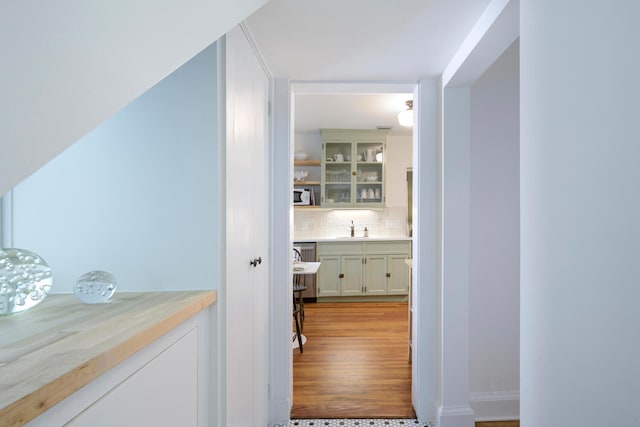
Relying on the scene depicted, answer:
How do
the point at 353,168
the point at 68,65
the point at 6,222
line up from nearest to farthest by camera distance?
the point at 68,65 → the point at 6,222 → the point at 353,168

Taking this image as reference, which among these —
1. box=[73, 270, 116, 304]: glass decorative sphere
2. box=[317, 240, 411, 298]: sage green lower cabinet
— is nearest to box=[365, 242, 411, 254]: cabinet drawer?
box=[317, 240, 411, 298]: sage green lower cabinet

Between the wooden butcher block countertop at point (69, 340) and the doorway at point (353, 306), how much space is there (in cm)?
172

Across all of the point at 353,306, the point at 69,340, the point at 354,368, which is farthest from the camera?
the point at 353,306

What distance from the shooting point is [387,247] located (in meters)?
5.07

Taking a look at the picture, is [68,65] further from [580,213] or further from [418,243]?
[418,243]

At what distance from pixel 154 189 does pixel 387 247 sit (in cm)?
416

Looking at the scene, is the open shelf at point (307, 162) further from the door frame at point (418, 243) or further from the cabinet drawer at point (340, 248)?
the door frame at point (418, 243)

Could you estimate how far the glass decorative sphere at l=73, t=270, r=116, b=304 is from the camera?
103 centimetres

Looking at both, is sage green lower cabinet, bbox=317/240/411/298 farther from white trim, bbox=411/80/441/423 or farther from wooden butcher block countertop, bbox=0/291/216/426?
wooden butcher block countertop, bbox=0/291/216/426

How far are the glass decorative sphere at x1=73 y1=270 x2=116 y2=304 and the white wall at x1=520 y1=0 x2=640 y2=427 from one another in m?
1.26

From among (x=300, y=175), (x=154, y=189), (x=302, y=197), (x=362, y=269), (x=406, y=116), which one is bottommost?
(x=362, y=269)

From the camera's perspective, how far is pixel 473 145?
232 centimetres

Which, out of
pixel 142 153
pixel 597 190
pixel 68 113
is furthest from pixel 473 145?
pixel 68 113

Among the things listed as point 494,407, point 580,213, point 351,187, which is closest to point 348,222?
point 351,187
